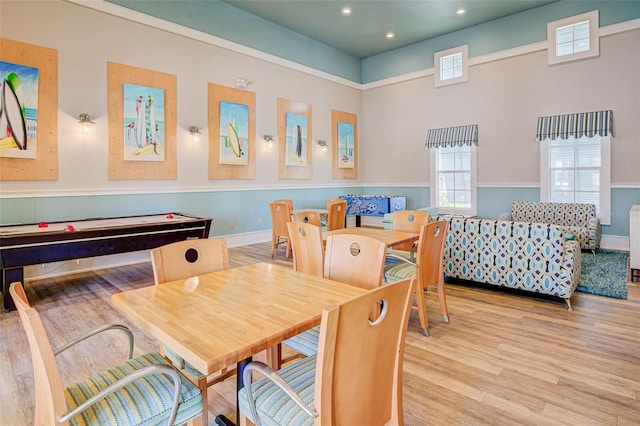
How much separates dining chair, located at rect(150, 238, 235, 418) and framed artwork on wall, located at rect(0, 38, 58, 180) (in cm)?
368

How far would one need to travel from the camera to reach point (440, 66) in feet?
27.3

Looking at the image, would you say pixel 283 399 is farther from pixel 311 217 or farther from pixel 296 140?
pixel 296 140

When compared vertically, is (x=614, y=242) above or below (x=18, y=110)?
below

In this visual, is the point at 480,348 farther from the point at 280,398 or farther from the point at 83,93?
the point at 83,93

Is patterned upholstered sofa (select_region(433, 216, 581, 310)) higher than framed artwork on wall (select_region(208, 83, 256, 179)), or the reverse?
framed artwork on wall (select_region(208, 83, 256, 179))

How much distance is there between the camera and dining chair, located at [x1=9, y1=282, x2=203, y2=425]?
1.12m

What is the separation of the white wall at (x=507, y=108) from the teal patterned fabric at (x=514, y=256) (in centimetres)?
384

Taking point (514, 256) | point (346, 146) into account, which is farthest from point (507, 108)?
point (514, 256)

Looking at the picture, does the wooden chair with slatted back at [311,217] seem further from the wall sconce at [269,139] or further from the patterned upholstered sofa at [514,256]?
the wall sconce at [269,139]

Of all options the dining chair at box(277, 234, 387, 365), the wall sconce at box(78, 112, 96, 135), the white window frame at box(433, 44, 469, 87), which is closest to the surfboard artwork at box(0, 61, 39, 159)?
the wall sconce at box(78, 112, 96, 135)

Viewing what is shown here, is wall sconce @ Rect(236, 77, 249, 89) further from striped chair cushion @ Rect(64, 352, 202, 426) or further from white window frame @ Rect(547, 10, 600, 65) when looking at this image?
striped chair cushion @ Rect(64, 352, 202, 426)

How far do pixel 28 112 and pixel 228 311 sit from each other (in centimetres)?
479

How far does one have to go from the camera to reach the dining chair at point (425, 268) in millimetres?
3010

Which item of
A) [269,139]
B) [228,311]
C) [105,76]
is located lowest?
[228,311]
